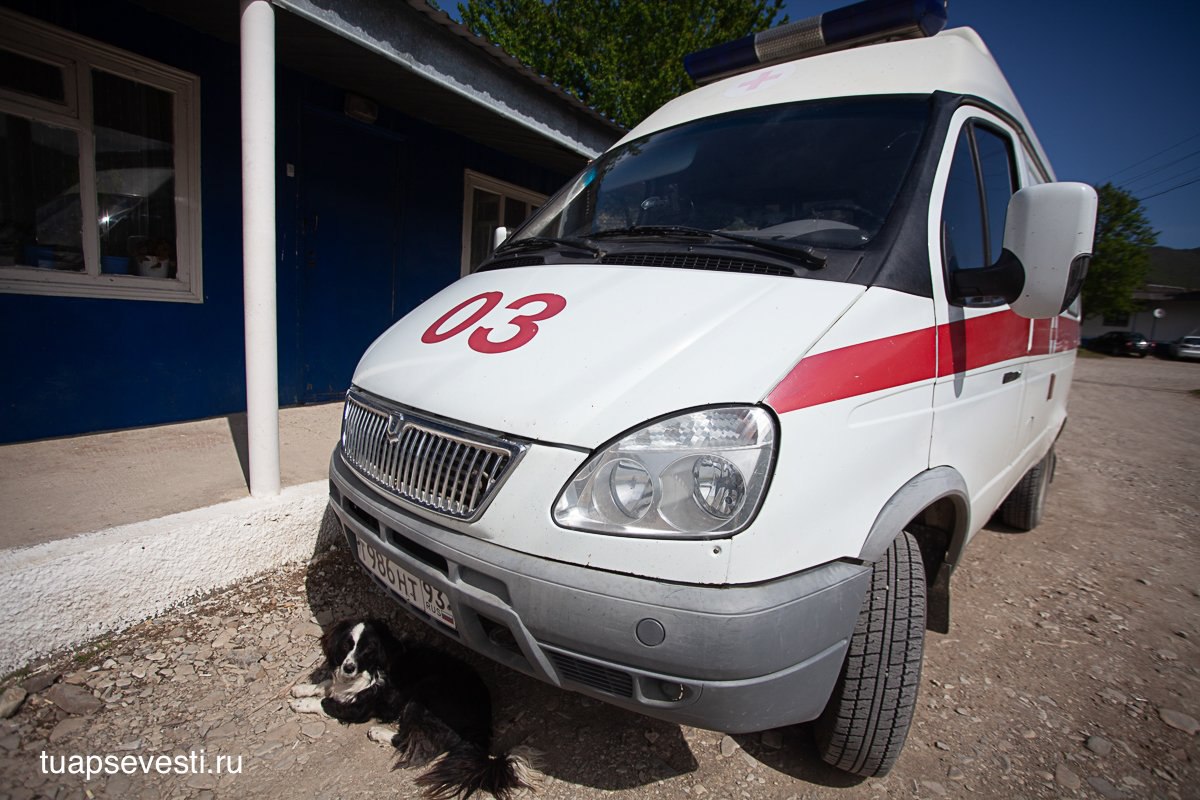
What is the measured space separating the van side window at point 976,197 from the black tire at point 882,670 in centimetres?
100

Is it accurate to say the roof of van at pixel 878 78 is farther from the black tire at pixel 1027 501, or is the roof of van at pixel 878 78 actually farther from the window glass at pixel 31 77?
the window glass at pixel 31 77

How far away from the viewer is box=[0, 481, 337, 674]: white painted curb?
6.82 ft

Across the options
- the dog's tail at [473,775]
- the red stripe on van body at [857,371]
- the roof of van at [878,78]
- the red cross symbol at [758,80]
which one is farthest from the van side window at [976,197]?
the dog's tail at [473,775]

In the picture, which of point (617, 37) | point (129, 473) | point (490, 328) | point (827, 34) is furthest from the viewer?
point (617, 37)

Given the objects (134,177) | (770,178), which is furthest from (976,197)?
(134,177)

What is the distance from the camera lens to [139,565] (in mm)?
2344

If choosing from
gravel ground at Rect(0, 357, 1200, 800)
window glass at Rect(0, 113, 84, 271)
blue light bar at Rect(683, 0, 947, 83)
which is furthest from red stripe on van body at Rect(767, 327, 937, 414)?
window glass at Rect(0, 113, 84, 271)

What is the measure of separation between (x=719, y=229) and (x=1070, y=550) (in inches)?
137

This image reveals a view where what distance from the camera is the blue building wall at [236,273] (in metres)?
3.62

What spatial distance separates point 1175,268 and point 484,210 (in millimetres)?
78474

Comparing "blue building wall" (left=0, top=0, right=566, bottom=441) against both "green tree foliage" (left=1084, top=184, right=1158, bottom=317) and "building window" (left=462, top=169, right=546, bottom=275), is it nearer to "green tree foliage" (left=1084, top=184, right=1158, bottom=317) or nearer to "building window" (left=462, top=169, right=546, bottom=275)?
"building window" (left=462, top=169, right=546, bottom=275)

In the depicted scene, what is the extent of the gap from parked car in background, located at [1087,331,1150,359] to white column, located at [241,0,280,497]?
144ft

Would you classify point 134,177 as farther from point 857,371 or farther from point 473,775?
point 857,371

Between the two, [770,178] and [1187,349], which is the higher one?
[770,178]
